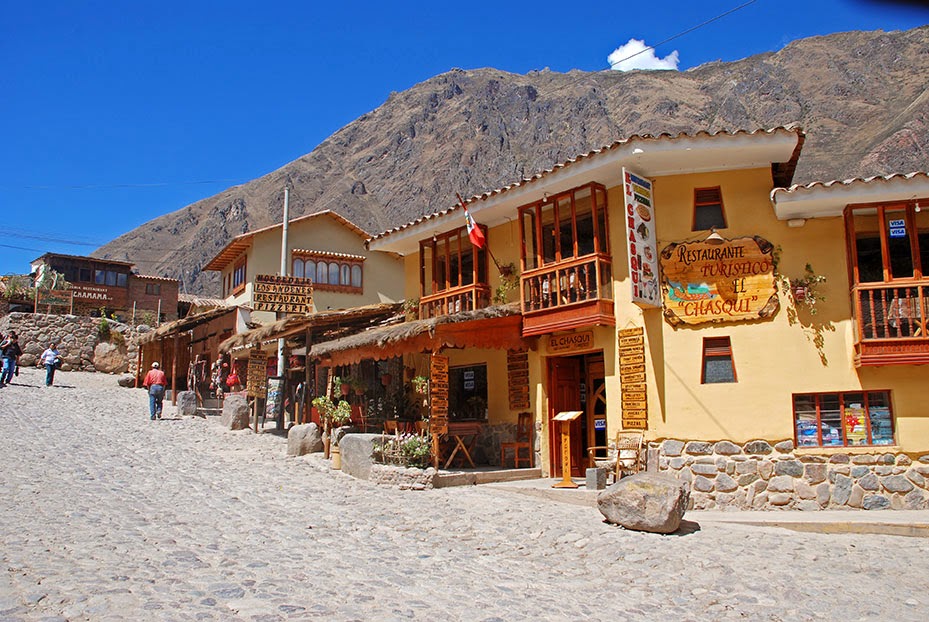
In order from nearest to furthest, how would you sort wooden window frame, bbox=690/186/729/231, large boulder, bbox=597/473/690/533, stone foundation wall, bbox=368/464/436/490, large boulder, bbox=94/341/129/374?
1. large boulder, bbox=597/473/690/533
2. stone foundation wall, bbox=368/464/436/490
3. wooden window frame, bbox=690/186/729/231
4. large boulder, bbox=94/341/129/374

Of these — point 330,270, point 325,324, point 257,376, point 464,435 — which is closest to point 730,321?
point 464,435

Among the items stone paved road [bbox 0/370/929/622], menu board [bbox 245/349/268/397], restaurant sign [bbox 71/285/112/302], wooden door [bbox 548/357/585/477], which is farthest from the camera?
restaurant sign [bbox 71/285/112/302]

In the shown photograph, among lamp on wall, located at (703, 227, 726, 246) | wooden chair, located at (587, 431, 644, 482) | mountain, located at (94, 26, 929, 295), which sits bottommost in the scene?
wooden chair, located at (587, 431, 644, 482)

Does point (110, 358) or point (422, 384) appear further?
point (110, 358)

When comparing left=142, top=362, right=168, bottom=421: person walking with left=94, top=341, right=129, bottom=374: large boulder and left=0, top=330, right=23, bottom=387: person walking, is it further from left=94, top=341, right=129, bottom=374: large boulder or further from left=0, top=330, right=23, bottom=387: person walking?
left=94, top=341, right=129, bottom=374: large boulder

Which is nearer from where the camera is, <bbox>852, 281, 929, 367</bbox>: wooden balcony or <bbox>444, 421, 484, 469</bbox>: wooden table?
<bbox>852, 281, 929, 367</bbox>: wooden balcony

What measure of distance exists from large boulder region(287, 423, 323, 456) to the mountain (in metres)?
53.4

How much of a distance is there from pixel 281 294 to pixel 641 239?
34.3 feet

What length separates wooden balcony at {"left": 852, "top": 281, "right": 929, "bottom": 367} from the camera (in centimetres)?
1104

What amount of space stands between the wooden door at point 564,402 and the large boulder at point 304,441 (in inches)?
197

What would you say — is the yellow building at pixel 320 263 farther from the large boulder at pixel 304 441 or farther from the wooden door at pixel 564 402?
the wooden door at pixel 564 402

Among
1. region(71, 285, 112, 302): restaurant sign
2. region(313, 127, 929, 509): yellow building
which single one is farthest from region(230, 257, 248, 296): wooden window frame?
region(313, 127, 929, 509): yellow building

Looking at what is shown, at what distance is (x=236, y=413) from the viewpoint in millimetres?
19266

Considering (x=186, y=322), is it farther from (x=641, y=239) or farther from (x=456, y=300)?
(x=641, y=239)
